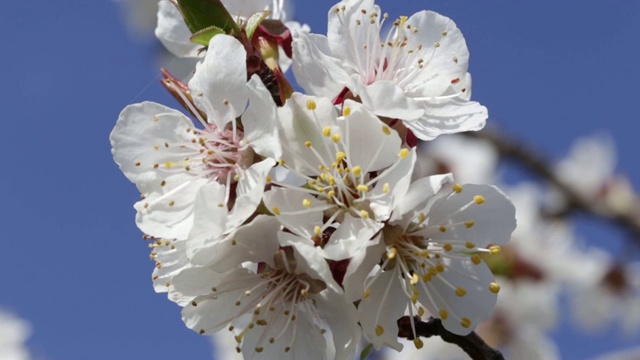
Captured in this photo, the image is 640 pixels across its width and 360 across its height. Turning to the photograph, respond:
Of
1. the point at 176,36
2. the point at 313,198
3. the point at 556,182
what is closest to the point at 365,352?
the point at 313,198

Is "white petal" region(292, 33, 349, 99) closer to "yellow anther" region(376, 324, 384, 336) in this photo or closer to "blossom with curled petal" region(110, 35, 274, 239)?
"blossom with curled petal" region(110, 35, 274, 239)

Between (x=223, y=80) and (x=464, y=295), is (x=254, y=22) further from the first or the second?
(x=464, y=295)

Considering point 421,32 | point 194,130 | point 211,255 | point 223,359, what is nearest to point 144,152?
point 194,130

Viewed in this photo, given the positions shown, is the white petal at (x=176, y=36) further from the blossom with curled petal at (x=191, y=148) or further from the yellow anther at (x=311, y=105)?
the yellow anther at (x=311, y=105)

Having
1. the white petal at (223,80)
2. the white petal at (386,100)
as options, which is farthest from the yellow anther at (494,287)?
the white petal at (223,80)

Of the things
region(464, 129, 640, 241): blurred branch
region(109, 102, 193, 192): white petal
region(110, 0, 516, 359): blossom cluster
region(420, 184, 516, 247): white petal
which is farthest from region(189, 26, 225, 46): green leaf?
region(464, 129, 640, 241): blurred branch

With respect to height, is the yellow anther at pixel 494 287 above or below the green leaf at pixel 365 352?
above
